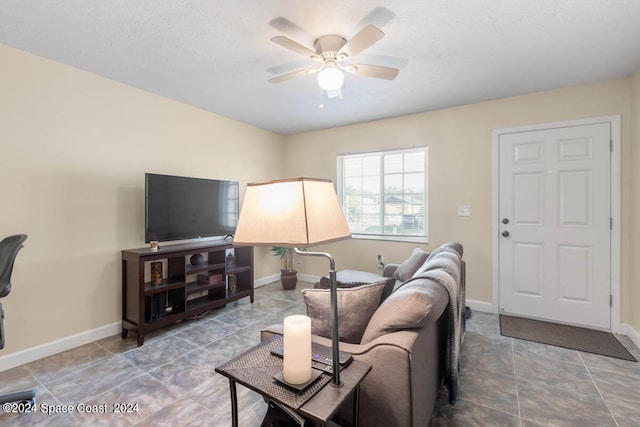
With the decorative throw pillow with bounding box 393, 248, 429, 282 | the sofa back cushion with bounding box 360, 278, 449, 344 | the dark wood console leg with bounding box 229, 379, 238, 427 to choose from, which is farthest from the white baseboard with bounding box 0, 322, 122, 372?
the decorative throw pillow with bounding box 393, 248, 429, 282

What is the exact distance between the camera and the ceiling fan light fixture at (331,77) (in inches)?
83.0

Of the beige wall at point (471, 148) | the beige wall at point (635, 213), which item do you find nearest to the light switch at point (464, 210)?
the beige wall at point (471, 148)

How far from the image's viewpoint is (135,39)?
215 centimetres

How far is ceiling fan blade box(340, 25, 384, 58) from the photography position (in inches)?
66.8

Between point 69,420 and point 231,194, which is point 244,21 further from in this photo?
point 69,420

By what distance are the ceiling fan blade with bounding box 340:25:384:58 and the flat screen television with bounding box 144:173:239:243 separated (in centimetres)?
215

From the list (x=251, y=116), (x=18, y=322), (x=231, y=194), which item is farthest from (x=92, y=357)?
(x=251, y=116)

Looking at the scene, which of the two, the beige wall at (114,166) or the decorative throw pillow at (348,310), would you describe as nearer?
the decorative throw pillow at (348,310)

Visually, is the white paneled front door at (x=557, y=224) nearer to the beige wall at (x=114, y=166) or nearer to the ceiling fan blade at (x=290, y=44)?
the beige wall at (x=114, y=166)

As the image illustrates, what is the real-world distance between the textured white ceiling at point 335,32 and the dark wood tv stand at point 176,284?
5.47 feet

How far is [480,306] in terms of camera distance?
136 inches

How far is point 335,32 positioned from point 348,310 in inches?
71.7

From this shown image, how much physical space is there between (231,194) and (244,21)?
2.16 metres

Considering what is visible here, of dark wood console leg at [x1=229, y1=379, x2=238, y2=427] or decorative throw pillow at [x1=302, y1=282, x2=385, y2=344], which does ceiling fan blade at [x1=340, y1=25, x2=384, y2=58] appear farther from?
dark wood console leg at [x1=229, y1=379, x2=238, y2=427]
